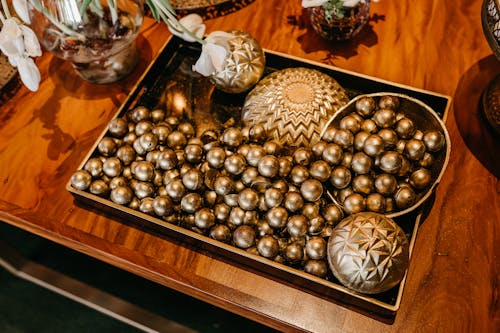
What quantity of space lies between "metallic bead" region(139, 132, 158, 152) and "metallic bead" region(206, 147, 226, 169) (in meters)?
0.09

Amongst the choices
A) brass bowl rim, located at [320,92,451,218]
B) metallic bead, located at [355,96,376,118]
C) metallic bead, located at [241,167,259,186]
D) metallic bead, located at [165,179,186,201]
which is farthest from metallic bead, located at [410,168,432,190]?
metallic bead, located at [165,179,186,201]

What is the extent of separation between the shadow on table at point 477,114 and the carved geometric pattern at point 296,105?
195 millimetres

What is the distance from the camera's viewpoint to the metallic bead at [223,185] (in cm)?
63

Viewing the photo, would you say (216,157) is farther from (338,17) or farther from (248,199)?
(338,17)

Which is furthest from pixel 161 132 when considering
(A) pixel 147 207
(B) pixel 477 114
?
(B) pixel 477 114

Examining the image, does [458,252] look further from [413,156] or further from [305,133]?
[305,133]

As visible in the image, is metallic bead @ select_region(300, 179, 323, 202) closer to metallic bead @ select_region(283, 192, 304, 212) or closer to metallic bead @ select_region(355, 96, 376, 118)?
metallic bead @ select_region(283, 192, 304, 212)

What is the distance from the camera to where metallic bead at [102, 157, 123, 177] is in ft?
2.19

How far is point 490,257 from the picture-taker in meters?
0.61

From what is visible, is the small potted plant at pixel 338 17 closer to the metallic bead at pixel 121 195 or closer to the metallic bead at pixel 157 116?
the metallic bead at pixel 157 116

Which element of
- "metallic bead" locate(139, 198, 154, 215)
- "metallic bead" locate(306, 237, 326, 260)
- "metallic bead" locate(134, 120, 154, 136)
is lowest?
"metallic bead" locate(306, 237, 326, 260)

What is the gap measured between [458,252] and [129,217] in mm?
461

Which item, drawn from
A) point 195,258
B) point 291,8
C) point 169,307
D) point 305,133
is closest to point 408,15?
point 291,8

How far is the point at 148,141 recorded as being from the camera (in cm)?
68
